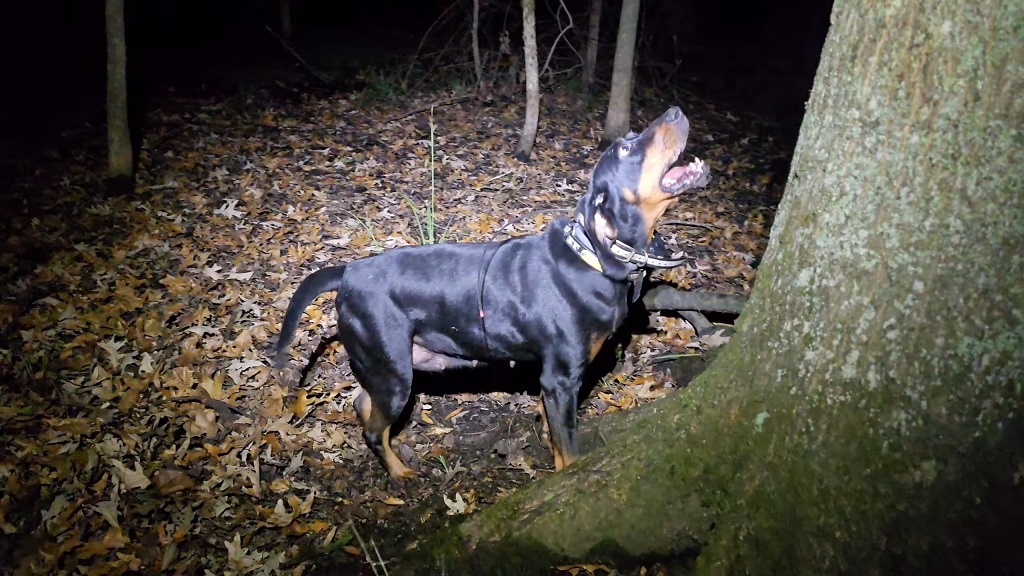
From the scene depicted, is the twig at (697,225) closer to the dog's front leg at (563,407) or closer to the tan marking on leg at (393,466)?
the dog's front leg at (563,407)

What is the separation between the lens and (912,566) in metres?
2.12

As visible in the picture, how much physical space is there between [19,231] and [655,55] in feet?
39.3

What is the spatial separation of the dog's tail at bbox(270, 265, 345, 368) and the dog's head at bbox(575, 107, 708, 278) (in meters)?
1.62

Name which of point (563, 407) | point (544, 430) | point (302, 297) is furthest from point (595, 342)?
point (302, 297)

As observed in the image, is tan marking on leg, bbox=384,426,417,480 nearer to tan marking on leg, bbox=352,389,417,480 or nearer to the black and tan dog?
tan marking on leg, bbox=352,389,417,480

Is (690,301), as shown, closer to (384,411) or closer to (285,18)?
(384,411)

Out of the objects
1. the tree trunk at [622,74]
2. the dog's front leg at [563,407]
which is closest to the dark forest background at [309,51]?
the tree trunk at [622,74]

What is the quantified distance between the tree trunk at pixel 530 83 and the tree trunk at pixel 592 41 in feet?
6.72

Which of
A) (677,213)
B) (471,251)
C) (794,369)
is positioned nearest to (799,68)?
(677,213)

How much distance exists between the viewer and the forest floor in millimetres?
3689

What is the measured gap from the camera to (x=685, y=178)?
12.0ft

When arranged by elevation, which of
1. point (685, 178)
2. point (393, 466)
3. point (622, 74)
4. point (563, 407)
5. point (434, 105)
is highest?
point (622, 74)

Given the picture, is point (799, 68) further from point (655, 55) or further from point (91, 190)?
point (91, 190)

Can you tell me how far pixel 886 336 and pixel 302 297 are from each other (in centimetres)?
313
